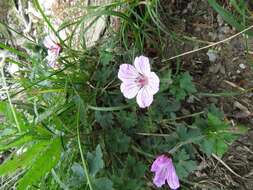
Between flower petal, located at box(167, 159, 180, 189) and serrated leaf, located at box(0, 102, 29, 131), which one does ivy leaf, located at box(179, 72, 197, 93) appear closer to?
flower petal, located at box(167, 159, 180, 189)

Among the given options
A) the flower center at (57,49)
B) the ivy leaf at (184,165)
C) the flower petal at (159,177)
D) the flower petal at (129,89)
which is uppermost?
the flower center at (57,49)

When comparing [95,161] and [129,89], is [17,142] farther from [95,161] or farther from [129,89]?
[129,89]

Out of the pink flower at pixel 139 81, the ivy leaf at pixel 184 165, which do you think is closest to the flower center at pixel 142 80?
the pink flower at pixel 139 81

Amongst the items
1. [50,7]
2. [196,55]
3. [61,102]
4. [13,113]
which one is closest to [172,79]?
[196,55]

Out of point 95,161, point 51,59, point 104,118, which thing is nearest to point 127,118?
point 104,118

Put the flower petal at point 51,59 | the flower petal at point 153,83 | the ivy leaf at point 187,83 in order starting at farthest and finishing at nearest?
the flower petal at point 51,59 < the ivy leaf at point 187,83 < the flower petal at point 153,83

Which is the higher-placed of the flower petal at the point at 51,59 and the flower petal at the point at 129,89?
the flower petal at the point at 51,59

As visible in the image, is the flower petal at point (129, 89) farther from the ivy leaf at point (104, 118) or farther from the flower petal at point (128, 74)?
the ivy leaf at point (104, 118)

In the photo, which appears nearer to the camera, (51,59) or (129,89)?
(129,89)
